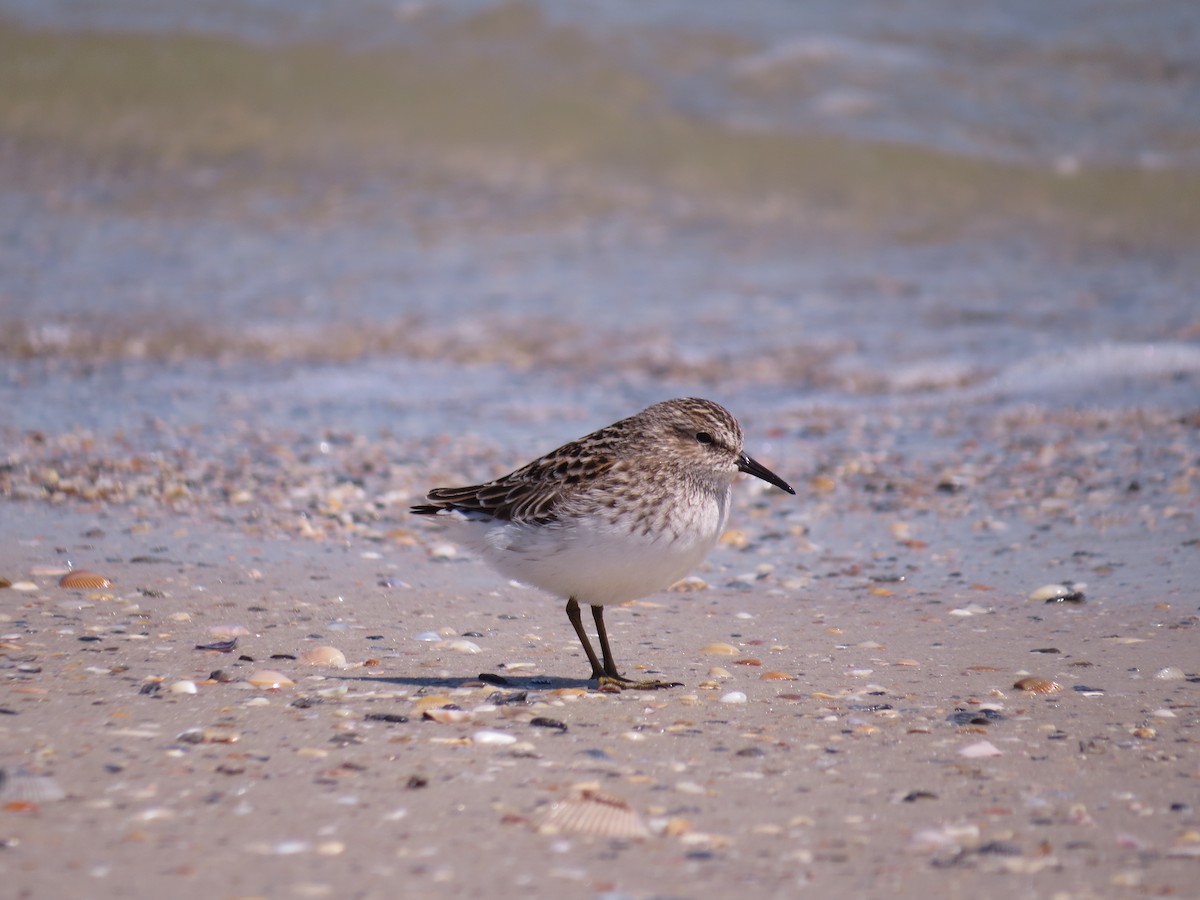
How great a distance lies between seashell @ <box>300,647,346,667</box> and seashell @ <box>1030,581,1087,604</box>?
118 inches

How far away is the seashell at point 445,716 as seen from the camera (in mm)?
4422

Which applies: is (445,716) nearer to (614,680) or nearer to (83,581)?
(614,680)

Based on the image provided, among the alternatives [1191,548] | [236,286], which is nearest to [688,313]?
[236,286]

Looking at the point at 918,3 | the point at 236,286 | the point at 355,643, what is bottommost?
the point at 355,643

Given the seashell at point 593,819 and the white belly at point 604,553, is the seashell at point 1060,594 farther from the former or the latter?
the seashell at point 593,819

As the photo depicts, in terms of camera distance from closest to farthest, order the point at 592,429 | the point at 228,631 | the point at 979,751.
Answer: the point at 979,751 → the point at 228,631 → the point at 592,429

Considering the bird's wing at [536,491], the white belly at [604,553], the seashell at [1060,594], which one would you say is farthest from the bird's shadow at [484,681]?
the seashell at [1060,594]

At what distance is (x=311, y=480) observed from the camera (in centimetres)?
782

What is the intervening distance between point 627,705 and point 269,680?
47.8 inches

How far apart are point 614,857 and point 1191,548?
429 cm

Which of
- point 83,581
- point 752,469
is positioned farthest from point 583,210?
point 752,469

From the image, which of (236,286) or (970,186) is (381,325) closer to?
(236,286)

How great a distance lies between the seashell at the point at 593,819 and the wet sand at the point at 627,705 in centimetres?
2

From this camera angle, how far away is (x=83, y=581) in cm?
593
